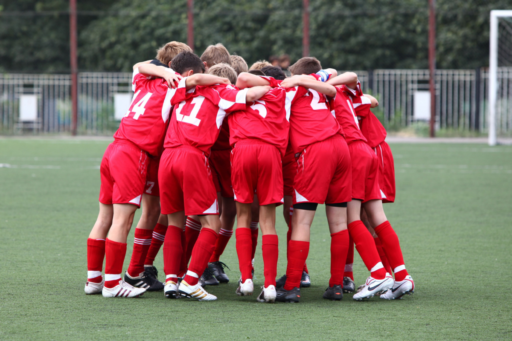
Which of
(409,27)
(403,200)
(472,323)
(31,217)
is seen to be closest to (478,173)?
(403,200)

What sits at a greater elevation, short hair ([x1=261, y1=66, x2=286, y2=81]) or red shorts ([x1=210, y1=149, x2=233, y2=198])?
short hair ([x1=261, y1=66, x2=286, y2=81])

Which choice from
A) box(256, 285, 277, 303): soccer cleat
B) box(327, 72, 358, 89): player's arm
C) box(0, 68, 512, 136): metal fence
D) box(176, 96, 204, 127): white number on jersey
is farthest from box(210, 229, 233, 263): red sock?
box(0, 68, 512, 136): metal fence

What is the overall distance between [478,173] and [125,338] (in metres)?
10.5

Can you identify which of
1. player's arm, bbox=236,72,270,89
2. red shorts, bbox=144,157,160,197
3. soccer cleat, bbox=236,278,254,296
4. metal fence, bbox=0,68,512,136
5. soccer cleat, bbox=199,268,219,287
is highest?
metal fence, bbox=0,68,512,136

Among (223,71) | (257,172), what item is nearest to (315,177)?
(257,172)

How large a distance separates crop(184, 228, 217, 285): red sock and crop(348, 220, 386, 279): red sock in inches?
38.0

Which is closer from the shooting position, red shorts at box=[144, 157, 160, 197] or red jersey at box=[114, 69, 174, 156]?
red jersey at box=[114, 69, 174, 156]

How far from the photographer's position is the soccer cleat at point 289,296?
14.9 feet

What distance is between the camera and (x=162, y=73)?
15.5ft

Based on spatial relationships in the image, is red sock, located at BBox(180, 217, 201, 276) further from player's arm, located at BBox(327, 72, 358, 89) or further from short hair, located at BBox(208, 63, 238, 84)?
player's arm, located at BBox(327, 72, 358, 89)

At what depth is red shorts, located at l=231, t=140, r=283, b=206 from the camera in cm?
455

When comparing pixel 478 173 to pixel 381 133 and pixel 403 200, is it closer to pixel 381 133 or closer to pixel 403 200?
pixel 403 200

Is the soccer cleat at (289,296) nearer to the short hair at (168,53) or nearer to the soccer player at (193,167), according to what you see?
the soccer player at (193,167)

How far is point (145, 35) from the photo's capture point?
30062 millimetres
